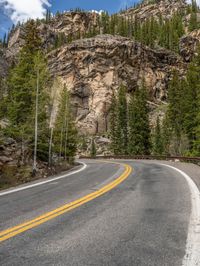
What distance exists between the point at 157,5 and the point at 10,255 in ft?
653

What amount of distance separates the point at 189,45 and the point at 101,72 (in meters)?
39.9

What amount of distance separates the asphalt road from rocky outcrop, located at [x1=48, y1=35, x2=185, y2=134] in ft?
236

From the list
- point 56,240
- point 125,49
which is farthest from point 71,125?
point 125,49

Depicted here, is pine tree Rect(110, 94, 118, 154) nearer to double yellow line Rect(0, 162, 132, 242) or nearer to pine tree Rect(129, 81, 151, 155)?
pine tree Rect(129, 81, 151, 155)

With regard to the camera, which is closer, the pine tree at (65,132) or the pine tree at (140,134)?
the pine tree at (65,132)

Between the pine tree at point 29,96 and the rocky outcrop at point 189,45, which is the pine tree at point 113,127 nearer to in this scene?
the pine tree at point 29,96

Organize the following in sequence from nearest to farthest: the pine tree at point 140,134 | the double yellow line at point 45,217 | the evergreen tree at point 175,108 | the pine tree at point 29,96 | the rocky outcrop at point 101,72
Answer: the double yellow line at point 45,217, the pine tree at point 29,96, the pine tree at point 140,134, the evergreen tree at point 175,108, the rocky outcrop at point 101,72

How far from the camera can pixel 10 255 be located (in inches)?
155

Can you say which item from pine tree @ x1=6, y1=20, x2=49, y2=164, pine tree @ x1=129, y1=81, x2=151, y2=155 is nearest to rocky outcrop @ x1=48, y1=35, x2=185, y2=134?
pine tree @ x1=129, y1=81, x2=151, y2=155

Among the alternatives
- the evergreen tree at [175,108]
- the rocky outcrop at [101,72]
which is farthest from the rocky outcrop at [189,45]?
the evergreen tree at [175,108]

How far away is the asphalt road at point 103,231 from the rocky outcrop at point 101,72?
72.0m

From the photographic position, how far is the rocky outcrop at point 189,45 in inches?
4043

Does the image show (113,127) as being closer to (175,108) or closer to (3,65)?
(175,108)

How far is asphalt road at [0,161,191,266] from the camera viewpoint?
3.80 meters
